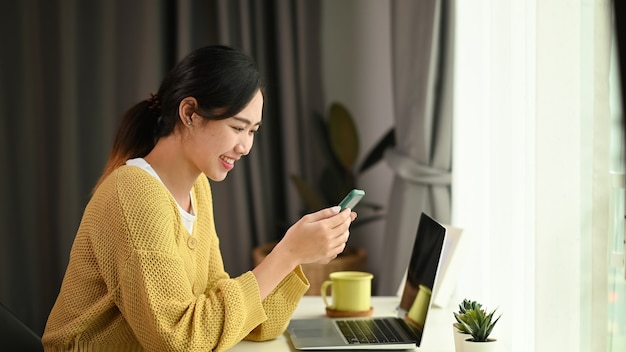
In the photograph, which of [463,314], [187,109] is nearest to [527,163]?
[463,314]

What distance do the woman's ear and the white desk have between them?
45 cm

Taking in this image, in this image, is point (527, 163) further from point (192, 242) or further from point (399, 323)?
point (192, 242)

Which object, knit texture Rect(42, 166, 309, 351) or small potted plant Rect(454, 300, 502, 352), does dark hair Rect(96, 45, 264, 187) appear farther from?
small potted plant Rect(454, 300, 502, 352)

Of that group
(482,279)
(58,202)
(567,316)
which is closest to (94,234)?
(567,316)

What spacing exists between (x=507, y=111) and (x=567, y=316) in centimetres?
50

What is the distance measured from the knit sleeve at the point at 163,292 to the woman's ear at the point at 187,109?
0.14m

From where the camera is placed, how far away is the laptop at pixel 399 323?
1.48 metres

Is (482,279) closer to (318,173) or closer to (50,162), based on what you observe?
(318,173)

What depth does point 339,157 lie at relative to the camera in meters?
3.18

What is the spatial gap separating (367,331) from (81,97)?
2017 millimetres

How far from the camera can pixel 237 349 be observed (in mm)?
1521

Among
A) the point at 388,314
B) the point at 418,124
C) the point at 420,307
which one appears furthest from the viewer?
the point at 418,124

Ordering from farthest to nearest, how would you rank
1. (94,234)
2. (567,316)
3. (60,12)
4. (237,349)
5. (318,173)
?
(318,173) < (60,12) < (237,349) < (94,234) < (567,316)

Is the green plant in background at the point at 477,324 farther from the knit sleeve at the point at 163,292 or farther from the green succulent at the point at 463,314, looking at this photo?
the knit sleeve at the point at 163,292
